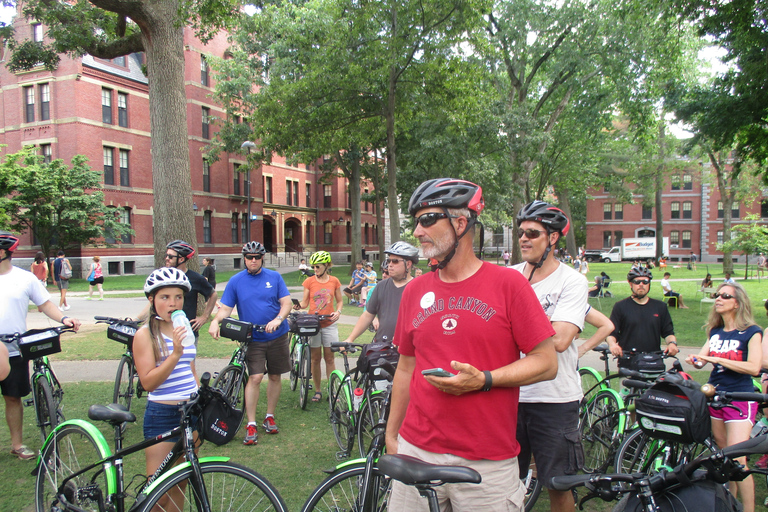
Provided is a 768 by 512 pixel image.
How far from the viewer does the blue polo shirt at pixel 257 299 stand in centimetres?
602

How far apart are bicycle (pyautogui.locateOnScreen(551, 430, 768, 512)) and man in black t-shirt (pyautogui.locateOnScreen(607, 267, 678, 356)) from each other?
286cm

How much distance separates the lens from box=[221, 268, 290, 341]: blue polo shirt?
19.7 ft

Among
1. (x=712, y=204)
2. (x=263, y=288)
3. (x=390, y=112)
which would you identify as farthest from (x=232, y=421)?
(x=712, y=204)

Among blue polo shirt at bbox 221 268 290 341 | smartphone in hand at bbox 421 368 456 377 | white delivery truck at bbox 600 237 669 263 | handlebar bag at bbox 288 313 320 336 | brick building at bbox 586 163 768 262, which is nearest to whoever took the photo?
smartphone in hand at bbox 421 368 456 377

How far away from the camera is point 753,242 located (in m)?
25.0

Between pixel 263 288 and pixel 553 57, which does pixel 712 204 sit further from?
pixel 263 288

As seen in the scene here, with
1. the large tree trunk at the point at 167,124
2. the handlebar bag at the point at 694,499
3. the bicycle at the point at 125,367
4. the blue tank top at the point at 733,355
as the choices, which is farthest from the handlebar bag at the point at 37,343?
the large tree trunk at the point at 167,124

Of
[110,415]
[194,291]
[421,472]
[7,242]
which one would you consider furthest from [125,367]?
[421,472]

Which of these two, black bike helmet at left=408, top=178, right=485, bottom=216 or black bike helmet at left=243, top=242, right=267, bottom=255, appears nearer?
black bike helmet at left=408, top=178, right=485, bottom=216

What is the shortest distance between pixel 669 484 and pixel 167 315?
303 cm

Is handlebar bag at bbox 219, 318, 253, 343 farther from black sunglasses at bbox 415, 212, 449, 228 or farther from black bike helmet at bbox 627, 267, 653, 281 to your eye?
black bike helmet at bbox 627, 267, 653, 281

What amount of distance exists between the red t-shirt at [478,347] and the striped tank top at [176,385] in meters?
1.92

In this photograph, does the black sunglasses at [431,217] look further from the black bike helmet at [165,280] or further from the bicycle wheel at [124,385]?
the bicycle wheel at [124,385]

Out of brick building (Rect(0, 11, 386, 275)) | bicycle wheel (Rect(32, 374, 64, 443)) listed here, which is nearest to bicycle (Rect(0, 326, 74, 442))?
bicycle wheel (Rect(32, 374, 64, 443))
